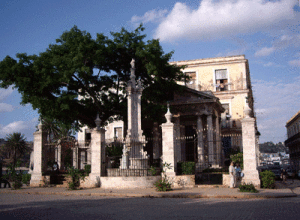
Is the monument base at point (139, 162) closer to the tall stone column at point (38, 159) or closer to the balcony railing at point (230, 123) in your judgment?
the tall stone column at point (38, 159)

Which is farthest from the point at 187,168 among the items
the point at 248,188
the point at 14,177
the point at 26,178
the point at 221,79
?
the point at 221,79

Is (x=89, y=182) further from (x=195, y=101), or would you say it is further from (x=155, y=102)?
(x=195, y=101)

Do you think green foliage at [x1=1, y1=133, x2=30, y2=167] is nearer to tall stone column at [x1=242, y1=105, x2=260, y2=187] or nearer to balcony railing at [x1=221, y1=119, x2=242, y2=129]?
balcony railing at [x1=221, y1=119, x2=242, y2=129]

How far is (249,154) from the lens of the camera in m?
14.3

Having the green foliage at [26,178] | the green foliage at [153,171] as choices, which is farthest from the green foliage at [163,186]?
the green foliage at [26,178]

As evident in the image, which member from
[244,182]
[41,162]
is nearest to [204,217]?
[244,182]

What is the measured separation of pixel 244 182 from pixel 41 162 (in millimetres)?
11716

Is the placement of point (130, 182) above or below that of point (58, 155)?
below

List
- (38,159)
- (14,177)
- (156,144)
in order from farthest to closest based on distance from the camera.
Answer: (156,144) → (38,159) → (14,177)

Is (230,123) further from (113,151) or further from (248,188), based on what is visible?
(248,188)

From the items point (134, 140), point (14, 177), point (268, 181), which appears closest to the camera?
point (268, 181)

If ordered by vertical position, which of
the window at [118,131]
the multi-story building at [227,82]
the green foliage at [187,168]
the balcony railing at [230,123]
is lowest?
the green foliage at [187,168]

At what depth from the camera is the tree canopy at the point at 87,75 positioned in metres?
21.5

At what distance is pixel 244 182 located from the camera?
13789mm
